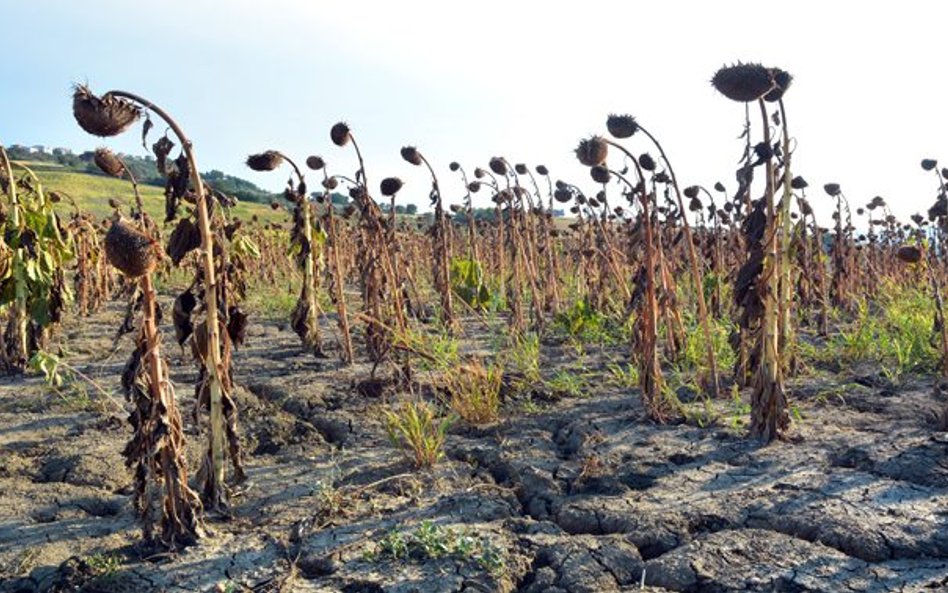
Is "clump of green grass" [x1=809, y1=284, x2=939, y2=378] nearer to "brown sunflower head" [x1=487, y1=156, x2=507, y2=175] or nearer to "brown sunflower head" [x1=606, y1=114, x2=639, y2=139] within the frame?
"brown sunflower head" [x1=606, y1=114, x2=639, y2=139]

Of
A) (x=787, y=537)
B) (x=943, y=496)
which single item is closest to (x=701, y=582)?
(x=787, y=537)

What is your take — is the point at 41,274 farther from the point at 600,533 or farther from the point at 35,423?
the point at 600,533

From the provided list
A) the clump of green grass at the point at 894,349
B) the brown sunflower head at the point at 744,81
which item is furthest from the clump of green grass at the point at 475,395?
the clump of green grass at the point at 894,349

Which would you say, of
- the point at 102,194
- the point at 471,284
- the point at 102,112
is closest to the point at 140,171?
the point at 102,194

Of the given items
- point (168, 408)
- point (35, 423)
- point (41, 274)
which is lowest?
point (35, 423)

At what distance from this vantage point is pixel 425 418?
387cm

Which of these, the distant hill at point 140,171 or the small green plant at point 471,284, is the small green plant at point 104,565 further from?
the distant hill at point 140,171

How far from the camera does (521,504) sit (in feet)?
11.2

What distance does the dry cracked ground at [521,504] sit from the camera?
9.02 feet

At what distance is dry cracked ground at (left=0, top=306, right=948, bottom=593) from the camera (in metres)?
2.75

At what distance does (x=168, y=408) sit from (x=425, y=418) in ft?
4.56

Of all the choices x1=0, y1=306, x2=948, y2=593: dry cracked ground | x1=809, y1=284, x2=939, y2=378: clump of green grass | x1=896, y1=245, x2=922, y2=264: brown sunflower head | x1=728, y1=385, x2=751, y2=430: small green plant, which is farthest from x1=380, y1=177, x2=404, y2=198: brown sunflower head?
x1=896, y1=245, x2=922, y2=264: brown sunflower head

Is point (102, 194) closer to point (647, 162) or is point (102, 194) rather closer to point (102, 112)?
point (647, 162)

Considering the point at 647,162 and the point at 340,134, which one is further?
the point at 647,162
